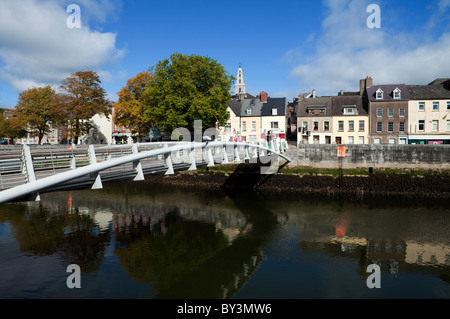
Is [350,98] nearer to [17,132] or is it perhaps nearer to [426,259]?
[426,259]

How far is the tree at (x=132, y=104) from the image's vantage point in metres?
39.5

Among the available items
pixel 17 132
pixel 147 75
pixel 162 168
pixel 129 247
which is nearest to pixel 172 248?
pixel 129 247

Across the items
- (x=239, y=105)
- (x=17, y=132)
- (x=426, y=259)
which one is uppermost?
(x=239, y=105)

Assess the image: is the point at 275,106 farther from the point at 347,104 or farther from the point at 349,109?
the point at 349,109

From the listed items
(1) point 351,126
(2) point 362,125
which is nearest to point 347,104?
(1) point 351,126

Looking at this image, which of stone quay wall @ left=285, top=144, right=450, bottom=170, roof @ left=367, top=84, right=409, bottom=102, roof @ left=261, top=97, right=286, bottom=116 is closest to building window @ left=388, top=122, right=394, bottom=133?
roof @ left=367, top=84, right=409, bottom=102

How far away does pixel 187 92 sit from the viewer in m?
32.8

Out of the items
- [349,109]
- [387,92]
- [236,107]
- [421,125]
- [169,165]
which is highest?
[387,92]

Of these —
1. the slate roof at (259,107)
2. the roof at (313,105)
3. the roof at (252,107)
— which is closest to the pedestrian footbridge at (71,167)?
the roof at (313,105)

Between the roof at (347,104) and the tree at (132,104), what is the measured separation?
23016mm

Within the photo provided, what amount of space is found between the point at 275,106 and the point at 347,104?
9.13m

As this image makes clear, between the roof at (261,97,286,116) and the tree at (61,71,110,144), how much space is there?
67.0ft
